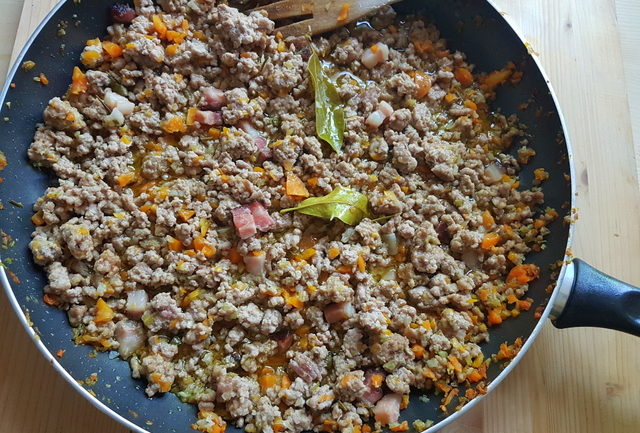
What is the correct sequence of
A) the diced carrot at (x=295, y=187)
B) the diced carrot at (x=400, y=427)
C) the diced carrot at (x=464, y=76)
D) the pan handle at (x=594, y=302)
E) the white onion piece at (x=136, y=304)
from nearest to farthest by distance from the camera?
the pan handle at (x=594, y=302) < the diced carrot at (x=400, y=427) < the white onion piece at (x=136, y=304) < the diced carrot at (x=295, y=187) < the diced carrot at (x=464, y=76)

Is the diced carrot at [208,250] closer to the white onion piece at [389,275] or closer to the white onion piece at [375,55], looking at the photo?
the white onion piece at [389,275]

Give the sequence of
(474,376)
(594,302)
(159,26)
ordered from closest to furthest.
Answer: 1. (594,302)
2. (474,376)
3. (159,26)

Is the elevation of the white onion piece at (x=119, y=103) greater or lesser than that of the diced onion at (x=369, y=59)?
lesser

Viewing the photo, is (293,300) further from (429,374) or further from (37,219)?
(37,219)

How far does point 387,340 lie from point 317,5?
131cm

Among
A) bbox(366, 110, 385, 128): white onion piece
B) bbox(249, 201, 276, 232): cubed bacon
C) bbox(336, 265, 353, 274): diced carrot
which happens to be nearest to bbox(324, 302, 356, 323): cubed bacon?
bbox(336, 265, 353, 274): diced carrot

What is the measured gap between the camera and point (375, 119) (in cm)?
235

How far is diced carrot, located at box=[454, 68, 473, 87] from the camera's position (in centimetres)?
246

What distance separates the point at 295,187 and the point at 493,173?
2.45 ft

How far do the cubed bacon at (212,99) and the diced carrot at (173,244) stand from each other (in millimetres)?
530

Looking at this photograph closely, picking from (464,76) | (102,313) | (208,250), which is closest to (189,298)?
(208,250)

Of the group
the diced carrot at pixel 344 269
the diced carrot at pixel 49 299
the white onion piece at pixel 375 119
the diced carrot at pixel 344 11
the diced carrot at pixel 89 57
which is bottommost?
the diced carrot at pixel 49 299

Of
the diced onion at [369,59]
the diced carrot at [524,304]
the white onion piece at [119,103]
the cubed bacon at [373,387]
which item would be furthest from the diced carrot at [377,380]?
the white onion piece at [119,103]

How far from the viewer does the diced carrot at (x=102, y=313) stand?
6.83 ft
